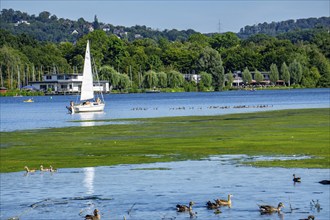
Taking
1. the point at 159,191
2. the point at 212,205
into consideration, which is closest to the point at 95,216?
the point at 212,205

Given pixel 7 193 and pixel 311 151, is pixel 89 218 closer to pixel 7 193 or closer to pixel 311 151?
pixel 7 193

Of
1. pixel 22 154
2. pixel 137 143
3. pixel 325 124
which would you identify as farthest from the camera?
pixel 325 124

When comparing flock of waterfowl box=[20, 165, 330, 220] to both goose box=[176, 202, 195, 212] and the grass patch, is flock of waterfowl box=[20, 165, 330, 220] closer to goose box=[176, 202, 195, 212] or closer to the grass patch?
goose box=[176, 202, 195, 212]

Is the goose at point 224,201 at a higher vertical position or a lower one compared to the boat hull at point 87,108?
higher

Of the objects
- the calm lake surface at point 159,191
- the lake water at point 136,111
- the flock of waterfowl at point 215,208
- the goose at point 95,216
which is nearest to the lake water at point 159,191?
the calm lake surface at point 159,191

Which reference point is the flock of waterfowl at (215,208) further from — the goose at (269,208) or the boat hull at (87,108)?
the boat hull at (87,108)

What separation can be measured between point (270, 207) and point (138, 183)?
8.78 metres

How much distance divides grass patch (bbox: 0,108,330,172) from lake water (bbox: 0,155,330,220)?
8.87 ft

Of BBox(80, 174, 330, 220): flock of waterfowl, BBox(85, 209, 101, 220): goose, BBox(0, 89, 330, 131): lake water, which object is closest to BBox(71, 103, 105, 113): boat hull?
BBox(0, 89, 330, 131): lake water

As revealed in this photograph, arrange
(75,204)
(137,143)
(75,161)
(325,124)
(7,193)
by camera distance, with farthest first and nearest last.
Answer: (325,124) < (137,143) < (75,161) < (7,193) < (75,204)

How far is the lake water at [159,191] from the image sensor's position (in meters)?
31.4

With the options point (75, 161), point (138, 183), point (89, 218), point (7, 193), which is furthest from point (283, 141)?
point (89, 218)

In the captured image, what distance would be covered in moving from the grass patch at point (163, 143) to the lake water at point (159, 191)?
106 inches

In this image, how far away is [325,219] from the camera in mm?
29391
